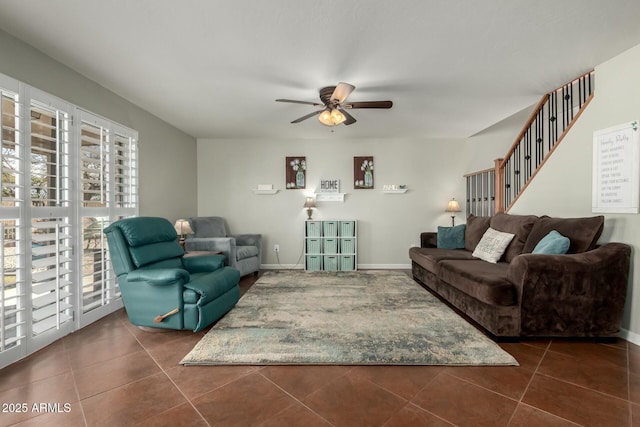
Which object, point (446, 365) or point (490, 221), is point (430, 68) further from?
point (446, 365)

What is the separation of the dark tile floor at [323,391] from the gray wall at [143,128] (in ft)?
7.19

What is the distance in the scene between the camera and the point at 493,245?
10.7 ft

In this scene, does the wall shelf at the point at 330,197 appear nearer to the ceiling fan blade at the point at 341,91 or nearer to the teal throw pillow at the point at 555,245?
the ceiling fan blade at the point at 341,91

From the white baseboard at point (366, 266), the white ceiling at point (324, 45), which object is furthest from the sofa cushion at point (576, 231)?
the white baseboard at point (366, 266)

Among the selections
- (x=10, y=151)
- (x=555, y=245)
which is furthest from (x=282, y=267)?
(x=555, y=245)

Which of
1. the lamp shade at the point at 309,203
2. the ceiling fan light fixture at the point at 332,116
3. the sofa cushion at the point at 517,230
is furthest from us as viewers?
the lamp shade at the point at 309,203

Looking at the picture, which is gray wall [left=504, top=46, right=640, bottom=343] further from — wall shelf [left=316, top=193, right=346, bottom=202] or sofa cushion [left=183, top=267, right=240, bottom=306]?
sofa cushion [left=183, top=267, right=240, bottom=306]

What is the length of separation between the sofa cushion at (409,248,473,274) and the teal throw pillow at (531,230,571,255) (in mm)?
938

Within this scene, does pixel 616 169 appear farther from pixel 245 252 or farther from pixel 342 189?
pixel 245 252

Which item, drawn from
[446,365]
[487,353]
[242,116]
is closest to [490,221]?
[487,353]

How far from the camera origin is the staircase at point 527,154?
3252 millimetres

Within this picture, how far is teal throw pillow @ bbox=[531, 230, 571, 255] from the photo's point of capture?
244cm

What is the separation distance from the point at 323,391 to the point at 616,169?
3116 mm

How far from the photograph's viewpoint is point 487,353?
6.79ft
